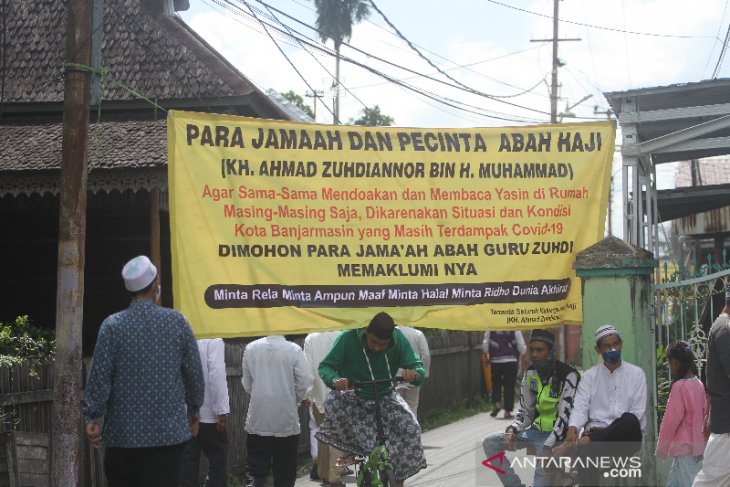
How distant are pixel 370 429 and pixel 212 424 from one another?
1.88 meters

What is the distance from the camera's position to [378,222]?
26.4 feet

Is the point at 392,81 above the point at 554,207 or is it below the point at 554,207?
above

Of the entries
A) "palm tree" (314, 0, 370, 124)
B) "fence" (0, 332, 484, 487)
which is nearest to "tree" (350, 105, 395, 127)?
"palm tree" (314, 0, 370, 124)

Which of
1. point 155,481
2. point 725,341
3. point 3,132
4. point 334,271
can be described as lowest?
point 155,481

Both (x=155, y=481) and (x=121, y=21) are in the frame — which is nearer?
(x=155, y=481)

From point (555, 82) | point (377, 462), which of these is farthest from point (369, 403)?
point (555, 82)

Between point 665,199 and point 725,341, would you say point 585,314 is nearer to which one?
point 725,341

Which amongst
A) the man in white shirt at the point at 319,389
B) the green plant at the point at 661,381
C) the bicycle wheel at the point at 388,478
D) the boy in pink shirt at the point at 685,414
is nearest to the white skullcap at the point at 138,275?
the bicycle wheel at the point at 388,478

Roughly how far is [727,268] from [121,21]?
40.3 feet

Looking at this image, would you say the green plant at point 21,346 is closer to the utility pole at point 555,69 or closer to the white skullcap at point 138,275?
the white skullcap at point 138,275

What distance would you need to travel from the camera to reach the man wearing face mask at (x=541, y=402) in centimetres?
803

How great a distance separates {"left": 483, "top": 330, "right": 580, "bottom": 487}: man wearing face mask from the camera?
803 cm

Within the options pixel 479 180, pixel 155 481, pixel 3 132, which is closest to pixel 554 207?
pixel 479 180

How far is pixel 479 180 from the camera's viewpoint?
8.23 metres
